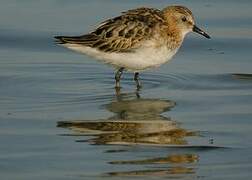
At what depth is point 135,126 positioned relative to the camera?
9.32m

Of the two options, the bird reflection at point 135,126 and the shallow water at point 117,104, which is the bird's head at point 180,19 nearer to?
the shallow water at point 117,104

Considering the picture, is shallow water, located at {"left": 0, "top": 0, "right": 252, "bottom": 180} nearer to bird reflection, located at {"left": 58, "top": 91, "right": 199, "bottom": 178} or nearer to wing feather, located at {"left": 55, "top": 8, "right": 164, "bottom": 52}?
bird reflection, located at {"left": 58, "top": 91, "right": 199, "bottom": 178}

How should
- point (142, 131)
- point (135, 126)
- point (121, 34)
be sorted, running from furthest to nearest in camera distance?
point (121, 34) < point (135, 126) < point (142, 131)

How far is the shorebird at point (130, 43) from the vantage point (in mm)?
11125

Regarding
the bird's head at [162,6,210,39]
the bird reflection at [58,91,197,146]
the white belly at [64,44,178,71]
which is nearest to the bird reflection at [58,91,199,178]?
the bird reflection at [58,91,197,146]

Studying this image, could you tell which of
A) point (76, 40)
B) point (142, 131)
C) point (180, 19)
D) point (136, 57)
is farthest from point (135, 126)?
point (180, 19)

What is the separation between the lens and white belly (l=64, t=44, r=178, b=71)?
11109 mm

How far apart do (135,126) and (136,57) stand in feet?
6.44

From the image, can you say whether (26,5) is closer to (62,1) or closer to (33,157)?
(62,1)

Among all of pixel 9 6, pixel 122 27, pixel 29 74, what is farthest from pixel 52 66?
pixel 9 6

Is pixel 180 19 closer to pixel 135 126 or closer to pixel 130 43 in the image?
pixel 130 43

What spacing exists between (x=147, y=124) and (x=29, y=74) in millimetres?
2652

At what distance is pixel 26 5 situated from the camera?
14.2 m

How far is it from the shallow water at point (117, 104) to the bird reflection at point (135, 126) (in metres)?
0.01
